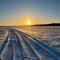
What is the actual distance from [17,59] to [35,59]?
62cm

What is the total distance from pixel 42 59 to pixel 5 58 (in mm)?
1311

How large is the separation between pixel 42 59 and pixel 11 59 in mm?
1064

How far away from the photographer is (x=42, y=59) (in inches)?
202

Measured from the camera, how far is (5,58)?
529 centimetres

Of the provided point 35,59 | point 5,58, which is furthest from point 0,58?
point 35,59

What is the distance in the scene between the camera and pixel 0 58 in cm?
523

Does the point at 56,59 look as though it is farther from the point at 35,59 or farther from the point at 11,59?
the point at 11,59

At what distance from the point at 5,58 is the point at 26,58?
758 mm

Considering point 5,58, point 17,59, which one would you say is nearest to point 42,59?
point 17,59

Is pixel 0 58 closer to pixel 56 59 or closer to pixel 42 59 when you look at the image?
pixel 42 59

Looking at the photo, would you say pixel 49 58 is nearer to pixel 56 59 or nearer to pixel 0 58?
pixel 56 59

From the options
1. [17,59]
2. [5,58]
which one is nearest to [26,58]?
[17,59]

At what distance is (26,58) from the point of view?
5180 mm

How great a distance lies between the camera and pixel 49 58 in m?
5.33
